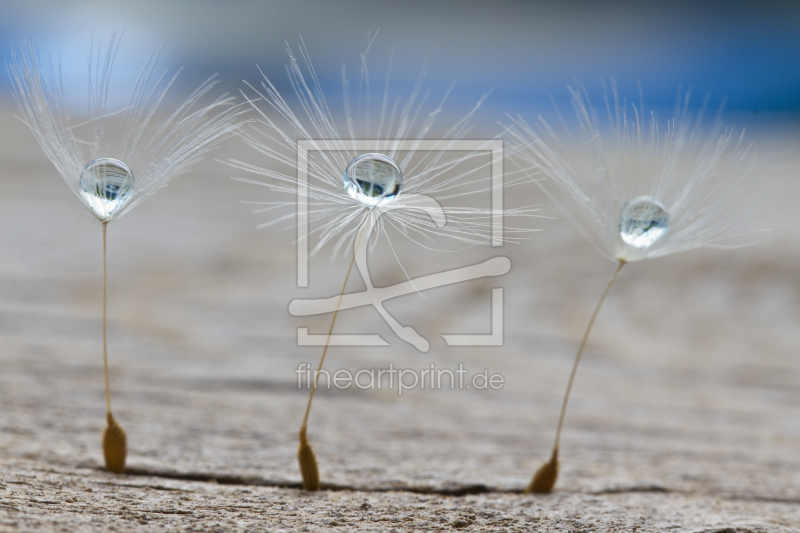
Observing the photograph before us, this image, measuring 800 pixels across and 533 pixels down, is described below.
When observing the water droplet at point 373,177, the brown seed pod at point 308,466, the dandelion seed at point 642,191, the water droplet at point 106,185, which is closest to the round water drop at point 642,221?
the dandelion seed at point 642,191

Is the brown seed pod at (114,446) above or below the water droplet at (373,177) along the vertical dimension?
below

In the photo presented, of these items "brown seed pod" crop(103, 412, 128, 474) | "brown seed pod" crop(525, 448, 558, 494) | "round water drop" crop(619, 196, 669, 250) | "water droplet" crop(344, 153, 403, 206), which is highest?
"water droplet" crop(344, 153, 403, 206)

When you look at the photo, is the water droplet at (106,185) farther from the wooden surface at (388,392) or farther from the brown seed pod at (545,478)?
the brown seed pod at (545,478)

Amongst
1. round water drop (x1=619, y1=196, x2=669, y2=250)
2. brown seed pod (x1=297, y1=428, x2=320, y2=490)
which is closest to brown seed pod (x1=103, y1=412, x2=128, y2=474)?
brown seed pod (x1=297, y1=428, x2=320, y2=490)

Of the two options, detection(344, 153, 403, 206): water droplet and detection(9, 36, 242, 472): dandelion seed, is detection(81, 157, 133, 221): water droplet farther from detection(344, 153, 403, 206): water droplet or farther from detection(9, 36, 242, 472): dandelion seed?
detection(344, 153, 403, 206): water droplet

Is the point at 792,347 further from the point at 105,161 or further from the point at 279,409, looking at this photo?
the point at 105,161
